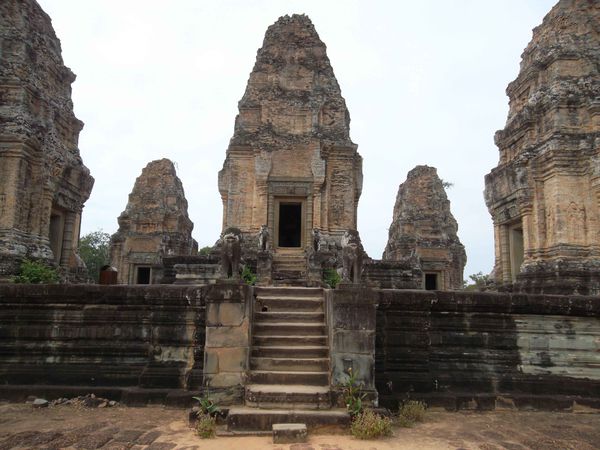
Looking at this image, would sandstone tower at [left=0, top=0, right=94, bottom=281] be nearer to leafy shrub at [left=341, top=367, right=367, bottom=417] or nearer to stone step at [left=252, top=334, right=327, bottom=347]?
stone step at [left=252, top=334, right=327, bottom=347]

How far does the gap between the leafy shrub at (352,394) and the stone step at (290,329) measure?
113 cm

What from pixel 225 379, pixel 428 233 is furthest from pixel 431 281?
pixel 225 379

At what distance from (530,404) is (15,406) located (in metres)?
A: 7.40

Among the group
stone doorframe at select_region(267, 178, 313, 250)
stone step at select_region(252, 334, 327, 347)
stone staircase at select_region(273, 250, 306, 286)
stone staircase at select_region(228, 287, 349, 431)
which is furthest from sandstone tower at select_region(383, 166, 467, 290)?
stone step at select_region(252, 334, 327, 347)

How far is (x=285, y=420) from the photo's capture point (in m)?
5.40

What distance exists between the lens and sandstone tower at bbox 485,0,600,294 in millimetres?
12617

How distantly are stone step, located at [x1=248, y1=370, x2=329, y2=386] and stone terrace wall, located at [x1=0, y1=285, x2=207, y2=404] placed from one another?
3.64 feet

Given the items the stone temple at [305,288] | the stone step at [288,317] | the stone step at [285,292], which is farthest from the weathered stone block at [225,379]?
the stone step at [285,292]

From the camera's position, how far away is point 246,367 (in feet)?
20.3

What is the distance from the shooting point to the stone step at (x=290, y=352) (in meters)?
6.57

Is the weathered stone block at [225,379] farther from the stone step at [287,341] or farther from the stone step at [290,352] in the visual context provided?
the stone step at [287,341]

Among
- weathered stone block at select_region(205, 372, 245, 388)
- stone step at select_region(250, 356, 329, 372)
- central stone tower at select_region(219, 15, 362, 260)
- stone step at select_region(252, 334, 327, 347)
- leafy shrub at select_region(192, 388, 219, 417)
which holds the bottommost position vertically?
leafy shrub at select_region(192, 388, 219, 417)

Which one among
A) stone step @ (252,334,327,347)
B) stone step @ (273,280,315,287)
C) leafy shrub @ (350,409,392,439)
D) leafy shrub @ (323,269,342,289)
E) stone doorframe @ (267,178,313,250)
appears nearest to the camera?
leafy shrub @ (350,409,392,439)

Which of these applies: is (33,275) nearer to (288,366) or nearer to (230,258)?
(230,258)
